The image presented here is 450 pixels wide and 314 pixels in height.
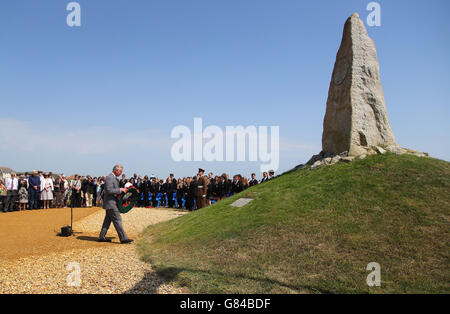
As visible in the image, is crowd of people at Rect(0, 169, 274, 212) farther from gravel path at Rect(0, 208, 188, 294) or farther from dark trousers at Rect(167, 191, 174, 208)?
gravel path at Rect(0, 208, 188, 294)

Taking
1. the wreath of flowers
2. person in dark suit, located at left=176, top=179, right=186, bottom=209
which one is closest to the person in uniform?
person in dark suit, located at left=176, top=179, right=186, bottom=209

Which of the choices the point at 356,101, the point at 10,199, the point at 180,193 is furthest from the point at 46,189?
the point at 356,101

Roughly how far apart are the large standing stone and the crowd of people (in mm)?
6282

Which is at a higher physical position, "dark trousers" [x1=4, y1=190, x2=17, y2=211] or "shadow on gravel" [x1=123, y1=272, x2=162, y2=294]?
"dark trousers" [x1=4, y1=190, x2=17, y2=211]

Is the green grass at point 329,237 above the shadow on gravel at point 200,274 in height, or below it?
above

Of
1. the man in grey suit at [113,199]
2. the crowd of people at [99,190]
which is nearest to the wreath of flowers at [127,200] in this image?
the man in grey suit at [113,199]

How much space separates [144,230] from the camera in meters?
13.2

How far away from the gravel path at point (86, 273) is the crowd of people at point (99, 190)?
10235 millimetres

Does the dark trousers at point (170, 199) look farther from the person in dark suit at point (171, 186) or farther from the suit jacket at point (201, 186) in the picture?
the suit jacket at point (201, 186)

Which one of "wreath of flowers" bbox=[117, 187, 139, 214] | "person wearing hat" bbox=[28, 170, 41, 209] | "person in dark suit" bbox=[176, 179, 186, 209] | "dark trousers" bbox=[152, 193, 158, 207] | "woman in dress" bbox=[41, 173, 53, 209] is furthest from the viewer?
"dark trousers" bbox=[152, 193, 158, 207]

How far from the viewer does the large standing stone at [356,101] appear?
11195 mm

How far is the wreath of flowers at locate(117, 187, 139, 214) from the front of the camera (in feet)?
35.2

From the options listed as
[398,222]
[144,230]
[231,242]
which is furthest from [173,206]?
[398,222]

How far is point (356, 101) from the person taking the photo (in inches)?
446
